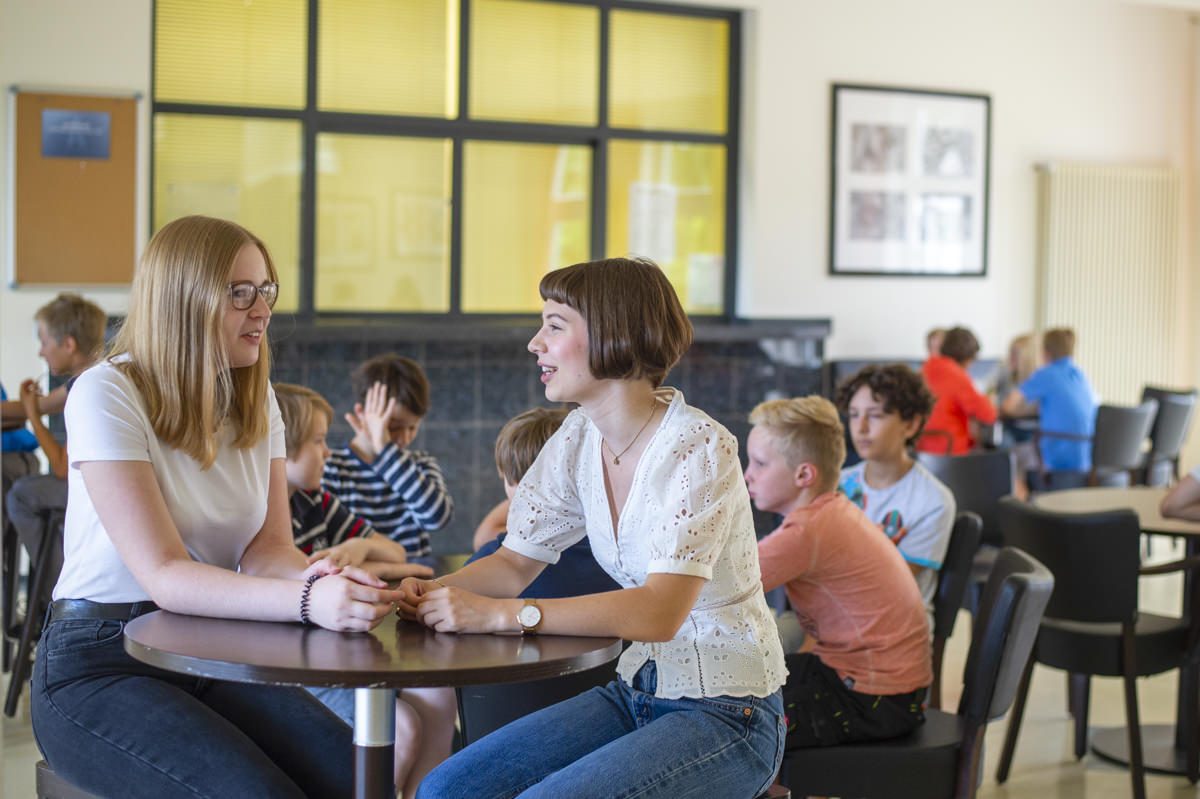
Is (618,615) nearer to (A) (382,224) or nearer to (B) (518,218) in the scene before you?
(A) (382,224)

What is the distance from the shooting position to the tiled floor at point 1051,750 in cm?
346

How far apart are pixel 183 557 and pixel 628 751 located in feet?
2.18

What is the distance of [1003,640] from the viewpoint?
225 cm

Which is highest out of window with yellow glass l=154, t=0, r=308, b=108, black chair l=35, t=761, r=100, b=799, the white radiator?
window with yellow glass l=154, t=0, r=308, b=108

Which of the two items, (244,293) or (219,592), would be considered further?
(244,293)

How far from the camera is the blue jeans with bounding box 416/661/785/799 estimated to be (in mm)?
1712

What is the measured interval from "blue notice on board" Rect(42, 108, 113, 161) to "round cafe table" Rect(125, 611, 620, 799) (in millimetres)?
4605

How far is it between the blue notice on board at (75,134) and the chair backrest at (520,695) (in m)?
4.46

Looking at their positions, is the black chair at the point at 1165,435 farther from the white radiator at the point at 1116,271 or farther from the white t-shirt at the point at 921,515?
the white t-shirt at the point at 921,515

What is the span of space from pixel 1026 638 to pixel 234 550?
1.35 m

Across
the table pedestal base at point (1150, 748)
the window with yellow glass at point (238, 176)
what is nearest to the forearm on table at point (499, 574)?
the table pedestal base at point (1150, 748)

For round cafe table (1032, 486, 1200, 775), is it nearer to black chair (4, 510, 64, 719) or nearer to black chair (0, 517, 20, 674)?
black chair (4, 510, 64, 719)

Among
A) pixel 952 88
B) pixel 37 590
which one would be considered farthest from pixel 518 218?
pixel 37 590

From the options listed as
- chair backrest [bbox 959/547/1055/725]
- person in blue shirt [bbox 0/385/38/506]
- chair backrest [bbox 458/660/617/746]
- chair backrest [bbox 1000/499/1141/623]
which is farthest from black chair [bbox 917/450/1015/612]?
person in blue shirt [bbox 0/385/38/506]
